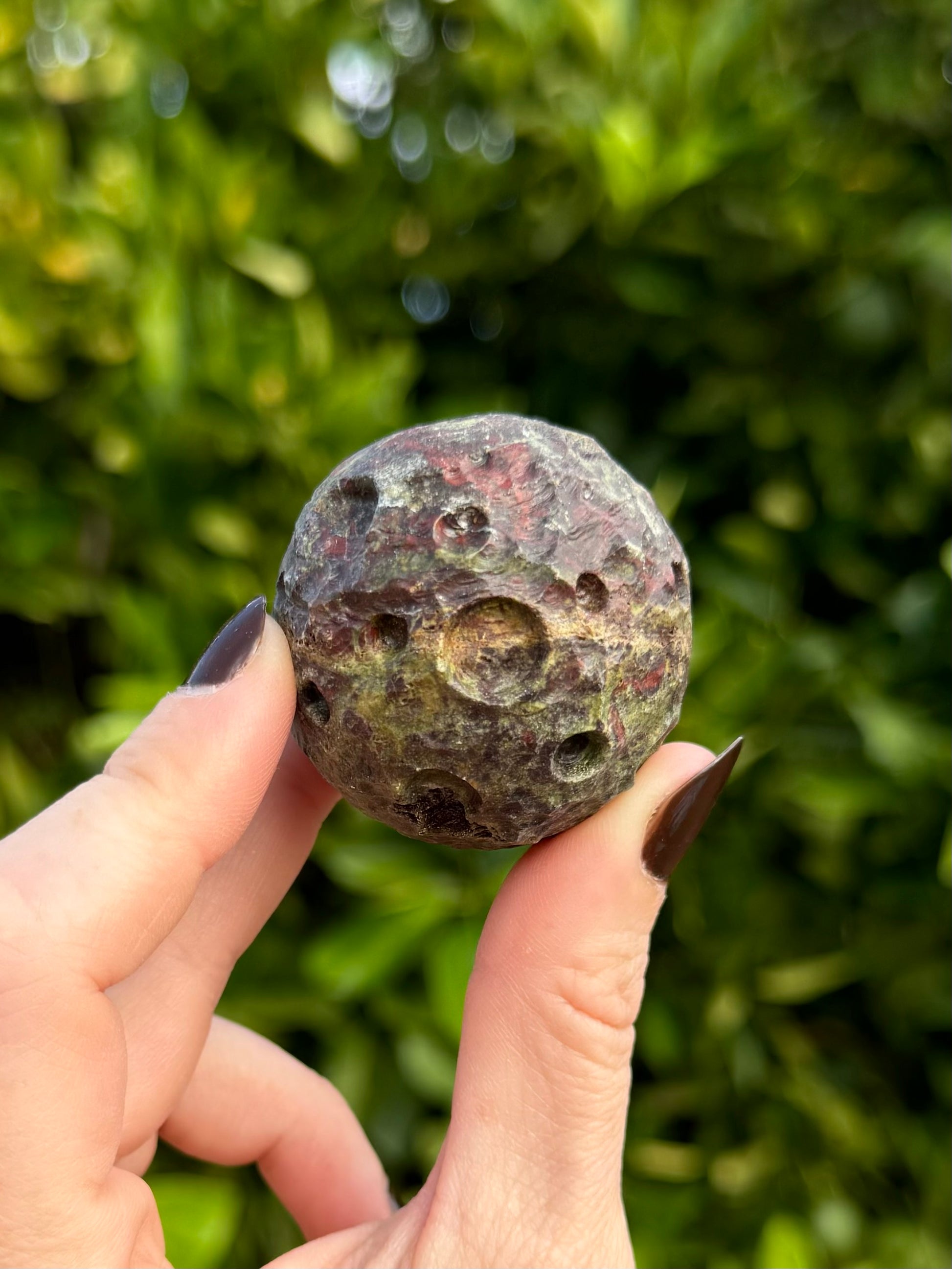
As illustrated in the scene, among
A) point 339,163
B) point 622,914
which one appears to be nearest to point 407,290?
point 339,163

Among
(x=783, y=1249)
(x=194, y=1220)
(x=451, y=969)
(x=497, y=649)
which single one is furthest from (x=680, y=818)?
(x=194, y=1220)

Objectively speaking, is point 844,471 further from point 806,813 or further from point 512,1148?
point 512,1148

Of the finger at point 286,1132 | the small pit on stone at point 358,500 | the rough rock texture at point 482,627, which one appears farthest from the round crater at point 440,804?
the finger at point 286,1132

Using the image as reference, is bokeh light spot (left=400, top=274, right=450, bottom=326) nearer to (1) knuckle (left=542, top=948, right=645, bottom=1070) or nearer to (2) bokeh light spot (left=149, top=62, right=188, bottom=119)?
(2) bokeh light spot (left=149, top=62, right=188, bottom=119)

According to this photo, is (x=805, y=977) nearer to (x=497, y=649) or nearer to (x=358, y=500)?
(x=497, y=649)

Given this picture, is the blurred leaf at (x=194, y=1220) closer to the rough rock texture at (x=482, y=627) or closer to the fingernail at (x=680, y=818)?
the rough rock texture at (x=482, y=627)
